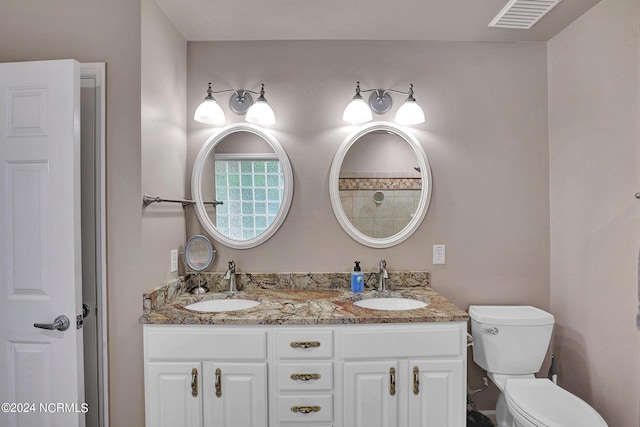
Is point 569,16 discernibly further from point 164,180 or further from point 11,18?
point 11,18

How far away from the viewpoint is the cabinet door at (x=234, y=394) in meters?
1.72

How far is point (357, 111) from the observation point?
2.21m

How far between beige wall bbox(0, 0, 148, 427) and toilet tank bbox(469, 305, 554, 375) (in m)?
1.81

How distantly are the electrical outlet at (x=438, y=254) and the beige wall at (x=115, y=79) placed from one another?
5.46 ft

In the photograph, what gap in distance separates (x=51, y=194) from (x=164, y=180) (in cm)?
54

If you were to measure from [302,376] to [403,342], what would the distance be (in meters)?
0.50

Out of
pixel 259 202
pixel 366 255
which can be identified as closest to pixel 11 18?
pixel 259 202

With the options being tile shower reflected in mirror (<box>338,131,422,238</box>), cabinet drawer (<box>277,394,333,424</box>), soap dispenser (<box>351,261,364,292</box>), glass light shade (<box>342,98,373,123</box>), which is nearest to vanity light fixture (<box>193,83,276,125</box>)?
glass light shade (<box>342,98,373,123</box>)

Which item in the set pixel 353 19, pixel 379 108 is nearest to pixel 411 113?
pixel 379 108

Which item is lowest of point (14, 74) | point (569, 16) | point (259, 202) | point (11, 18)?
point (259, 202)

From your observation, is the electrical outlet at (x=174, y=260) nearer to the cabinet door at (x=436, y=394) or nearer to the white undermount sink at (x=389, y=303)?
the white undermount sink at (x=389, y=303)

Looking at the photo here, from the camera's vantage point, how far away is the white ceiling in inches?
75.6

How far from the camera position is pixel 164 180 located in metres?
2.00

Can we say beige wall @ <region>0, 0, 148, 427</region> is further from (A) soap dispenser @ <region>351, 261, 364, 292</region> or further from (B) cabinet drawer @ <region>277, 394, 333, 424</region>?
(A) soap dispenser @ <region>351, 261, 364, 292</region>
